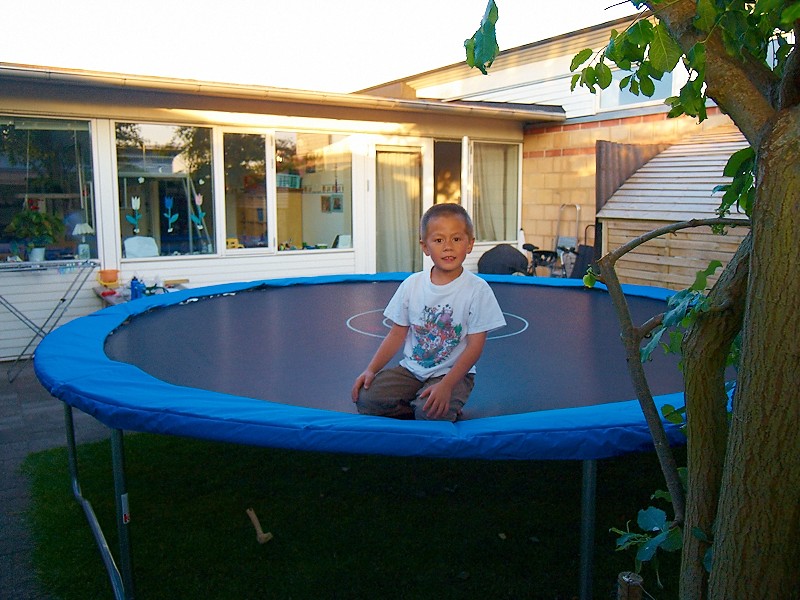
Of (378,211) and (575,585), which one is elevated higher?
(378,211)

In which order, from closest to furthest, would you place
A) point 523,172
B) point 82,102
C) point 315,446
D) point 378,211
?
point 315,446 < point 82,102 < point 378,211 < point 523,172

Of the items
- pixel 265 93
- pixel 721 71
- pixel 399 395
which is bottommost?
pixel 399 395

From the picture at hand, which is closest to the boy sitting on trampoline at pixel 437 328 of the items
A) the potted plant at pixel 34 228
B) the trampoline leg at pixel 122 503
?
the trampoline leg at pixel 122 503

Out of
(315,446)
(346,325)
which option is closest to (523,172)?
(346,325)

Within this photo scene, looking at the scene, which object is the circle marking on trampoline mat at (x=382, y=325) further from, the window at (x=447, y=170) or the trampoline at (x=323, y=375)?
the window at (x=447, y=170)

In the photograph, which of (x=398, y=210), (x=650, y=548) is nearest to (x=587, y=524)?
(x=650, y=548)

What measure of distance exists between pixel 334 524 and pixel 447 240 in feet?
3.56

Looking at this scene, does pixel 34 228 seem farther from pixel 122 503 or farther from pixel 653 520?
pixel 653 520

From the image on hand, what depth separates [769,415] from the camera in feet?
2.66

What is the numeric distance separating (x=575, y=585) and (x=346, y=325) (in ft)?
5.74

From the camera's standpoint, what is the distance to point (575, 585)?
203cm

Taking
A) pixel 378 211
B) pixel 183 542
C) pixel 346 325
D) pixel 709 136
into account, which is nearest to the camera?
pixel 183 542

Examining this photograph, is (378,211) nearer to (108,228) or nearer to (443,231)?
(108,228)

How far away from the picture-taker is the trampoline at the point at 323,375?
162 centimetres
